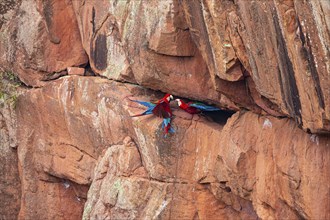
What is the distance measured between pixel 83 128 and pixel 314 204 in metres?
4.72

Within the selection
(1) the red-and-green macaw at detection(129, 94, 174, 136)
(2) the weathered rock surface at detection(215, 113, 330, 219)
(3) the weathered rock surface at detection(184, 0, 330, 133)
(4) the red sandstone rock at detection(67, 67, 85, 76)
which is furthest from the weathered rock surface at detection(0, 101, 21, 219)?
(3) the weathered rock surface at detection(184, 0, 330, 133)

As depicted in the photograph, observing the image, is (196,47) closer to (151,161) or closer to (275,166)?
(151,161)

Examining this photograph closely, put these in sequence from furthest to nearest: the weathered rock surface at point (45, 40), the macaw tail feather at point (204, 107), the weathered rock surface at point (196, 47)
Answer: the weathered rock surface at point (45, 40) < the macaw tail feather at point (204, 107) < the weathered rock surface at point (196, 47)

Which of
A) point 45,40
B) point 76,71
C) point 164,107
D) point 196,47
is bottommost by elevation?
point 76,71

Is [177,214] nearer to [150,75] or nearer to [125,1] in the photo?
[150,75]

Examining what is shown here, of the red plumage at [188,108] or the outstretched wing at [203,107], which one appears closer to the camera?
the outstretched wing at [203,107]

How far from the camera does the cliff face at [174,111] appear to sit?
31.6ft

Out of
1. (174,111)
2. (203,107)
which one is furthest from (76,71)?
(203,107)

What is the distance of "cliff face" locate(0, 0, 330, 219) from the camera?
9625 mm

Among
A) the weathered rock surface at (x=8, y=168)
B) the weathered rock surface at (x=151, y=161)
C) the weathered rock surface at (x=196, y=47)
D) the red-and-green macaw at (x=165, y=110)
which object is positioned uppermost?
the weathered rock surface at (x=196, y=47)

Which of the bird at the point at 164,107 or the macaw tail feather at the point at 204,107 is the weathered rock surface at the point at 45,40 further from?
the macaw tail feather at the point at 204,107

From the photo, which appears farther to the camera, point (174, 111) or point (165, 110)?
point (174, 111)

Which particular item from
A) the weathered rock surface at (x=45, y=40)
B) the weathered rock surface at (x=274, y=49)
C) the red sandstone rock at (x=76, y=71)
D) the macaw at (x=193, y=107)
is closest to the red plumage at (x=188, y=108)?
the macaw at (x=193, y=107)

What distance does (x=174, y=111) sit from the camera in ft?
40.2
